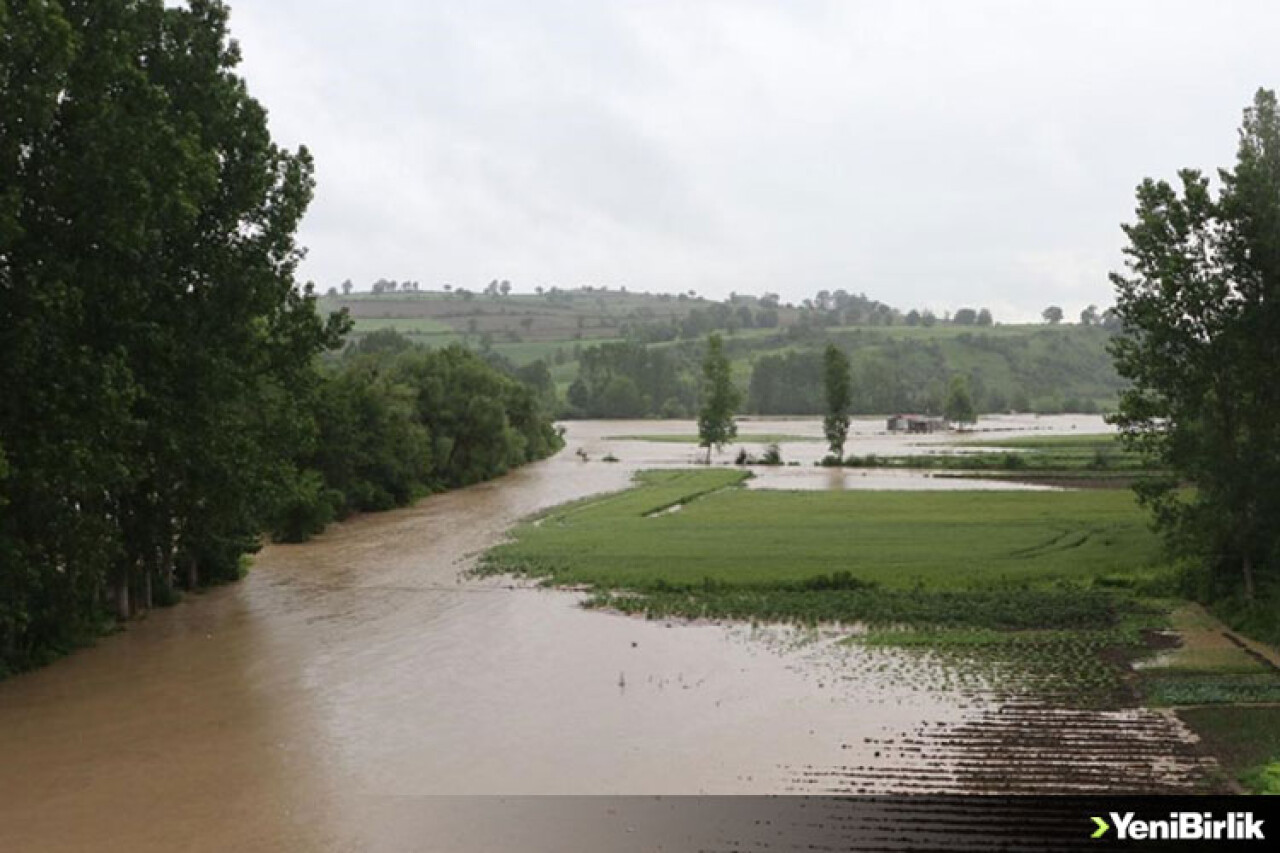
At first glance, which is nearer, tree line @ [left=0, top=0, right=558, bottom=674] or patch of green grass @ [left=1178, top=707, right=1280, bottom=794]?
patch of green grass @ [left=1178, top=707, right=1280, bottom=794]

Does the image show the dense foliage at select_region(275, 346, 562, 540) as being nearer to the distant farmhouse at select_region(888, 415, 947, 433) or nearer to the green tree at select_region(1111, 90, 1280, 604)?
the green tree at select_region(1111, 90, 1280, 604)

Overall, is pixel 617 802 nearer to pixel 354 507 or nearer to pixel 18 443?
pixel 18 443

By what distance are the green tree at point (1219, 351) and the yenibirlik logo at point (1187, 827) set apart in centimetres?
1917

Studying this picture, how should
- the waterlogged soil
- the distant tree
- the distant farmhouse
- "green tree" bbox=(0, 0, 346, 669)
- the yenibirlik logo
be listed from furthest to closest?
the distant farmhouse, the distant tree, the waterlogged soil, "green tree" bbox=(0, 0, 346, 669), the yenibirlik logo

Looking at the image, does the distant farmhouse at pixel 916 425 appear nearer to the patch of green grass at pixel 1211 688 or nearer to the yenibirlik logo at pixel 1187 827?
the patch of green grass at pixel 1211 688

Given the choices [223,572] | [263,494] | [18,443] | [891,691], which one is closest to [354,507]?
[223,572]

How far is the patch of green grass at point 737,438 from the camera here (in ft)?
483

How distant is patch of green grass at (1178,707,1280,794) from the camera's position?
17.3 metres

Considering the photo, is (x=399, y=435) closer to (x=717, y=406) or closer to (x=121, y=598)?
(x=121, y=598)

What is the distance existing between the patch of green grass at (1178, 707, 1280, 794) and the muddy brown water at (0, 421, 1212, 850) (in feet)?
1.96

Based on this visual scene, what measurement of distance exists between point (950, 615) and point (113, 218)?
25735mm

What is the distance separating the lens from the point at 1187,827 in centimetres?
1541

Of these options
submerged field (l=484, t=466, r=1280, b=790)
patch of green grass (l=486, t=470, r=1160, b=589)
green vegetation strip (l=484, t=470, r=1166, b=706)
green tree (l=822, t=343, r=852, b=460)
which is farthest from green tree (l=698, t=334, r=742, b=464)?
A: green vegetation strip (l=484, t=470, r=1166, b=706)

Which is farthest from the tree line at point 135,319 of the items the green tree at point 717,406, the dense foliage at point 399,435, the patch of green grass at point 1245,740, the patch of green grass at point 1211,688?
the green tree at point 717,406
